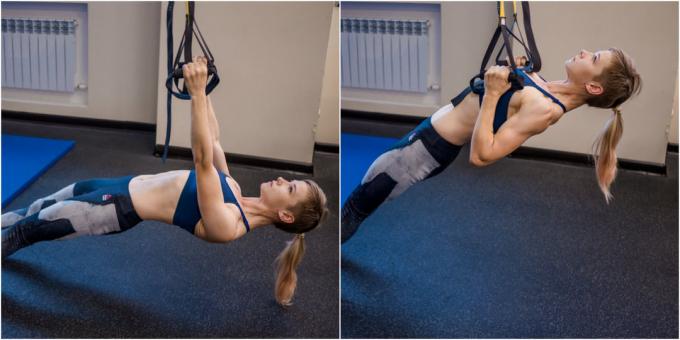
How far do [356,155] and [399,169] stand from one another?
6.9 inches

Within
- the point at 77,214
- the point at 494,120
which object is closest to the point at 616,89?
the point at 494,120

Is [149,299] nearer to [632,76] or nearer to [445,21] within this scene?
[445,21]

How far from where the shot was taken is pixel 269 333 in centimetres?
300

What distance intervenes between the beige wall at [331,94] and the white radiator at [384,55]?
27 millimetres

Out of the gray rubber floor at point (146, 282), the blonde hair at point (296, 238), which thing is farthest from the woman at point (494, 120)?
the gray rubber floor at point (146, 282)

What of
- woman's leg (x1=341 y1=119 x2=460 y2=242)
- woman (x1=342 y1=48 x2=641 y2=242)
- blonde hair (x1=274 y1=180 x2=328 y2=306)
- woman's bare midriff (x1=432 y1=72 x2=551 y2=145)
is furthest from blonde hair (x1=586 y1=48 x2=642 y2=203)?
blonde hair (x1=274 y1=180 x2=328 y2=306)

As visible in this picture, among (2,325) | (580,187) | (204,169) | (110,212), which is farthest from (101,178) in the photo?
(580,187)

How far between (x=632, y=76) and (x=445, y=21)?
71 cm

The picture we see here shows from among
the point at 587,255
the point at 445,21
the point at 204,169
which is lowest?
the point at 587,255

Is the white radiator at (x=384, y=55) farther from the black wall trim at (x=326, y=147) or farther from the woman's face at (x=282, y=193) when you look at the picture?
the woman's face at (x=282, y=193)

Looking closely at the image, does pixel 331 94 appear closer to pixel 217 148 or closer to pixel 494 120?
pixel 217 148

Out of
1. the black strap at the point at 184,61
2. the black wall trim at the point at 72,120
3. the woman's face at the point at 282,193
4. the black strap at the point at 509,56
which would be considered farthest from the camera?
the black wall trim at the point at 72,120

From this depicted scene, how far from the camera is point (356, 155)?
2.93m

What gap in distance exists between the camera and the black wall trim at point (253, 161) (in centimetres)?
291
